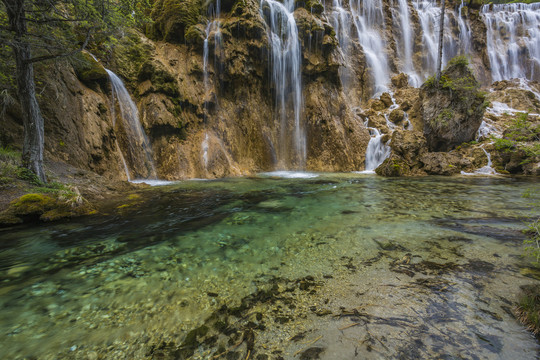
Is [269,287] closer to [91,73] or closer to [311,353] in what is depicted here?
[311,353]

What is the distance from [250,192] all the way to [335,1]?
99.1 feet

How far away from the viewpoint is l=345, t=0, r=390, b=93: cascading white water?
27750mm

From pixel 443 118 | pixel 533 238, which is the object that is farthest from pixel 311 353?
pixel 443 118

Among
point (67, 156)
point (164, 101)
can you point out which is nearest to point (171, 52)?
point (164, 101)

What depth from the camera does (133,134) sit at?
500 inches

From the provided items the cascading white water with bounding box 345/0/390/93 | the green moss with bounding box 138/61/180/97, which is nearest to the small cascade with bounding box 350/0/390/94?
the cascading white water with bounding box 345/0/390/93

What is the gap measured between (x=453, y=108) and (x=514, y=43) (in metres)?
31.3

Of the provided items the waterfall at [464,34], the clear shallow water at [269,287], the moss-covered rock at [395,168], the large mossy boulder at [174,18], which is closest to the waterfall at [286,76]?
the large mossy boulder at [174,18]

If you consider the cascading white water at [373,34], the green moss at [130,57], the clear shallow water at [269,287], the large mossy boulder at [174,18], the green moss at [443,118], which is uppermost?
the cascading white water at [373,34]

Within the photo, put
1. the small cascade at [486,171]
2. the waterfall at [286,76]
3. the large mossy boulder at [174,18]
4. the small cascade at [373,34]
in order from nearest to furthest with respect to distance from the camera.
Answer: the small cascade at [486,171]
the large mossy boulder at [174,18]
the waterfall at [286,76]
the small cascade at [373,34]

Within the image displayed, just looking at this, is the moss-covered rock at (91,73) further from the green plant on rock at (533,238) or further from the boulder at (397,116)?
the boulder at (397,116)

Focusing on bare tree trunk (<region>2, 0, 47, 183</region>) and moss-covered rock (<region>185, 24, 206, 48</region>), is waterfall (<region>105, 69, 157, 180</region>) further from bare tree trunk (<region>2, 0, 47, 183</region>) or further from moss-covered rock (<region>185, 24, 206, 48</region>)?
moss-covered rock (<region>185, 24, 206, 48</region>)

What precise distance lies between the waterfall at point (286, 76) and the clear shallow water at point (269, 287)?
13665 millimetres

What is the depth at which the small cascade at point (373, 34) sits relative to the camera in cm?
2773
